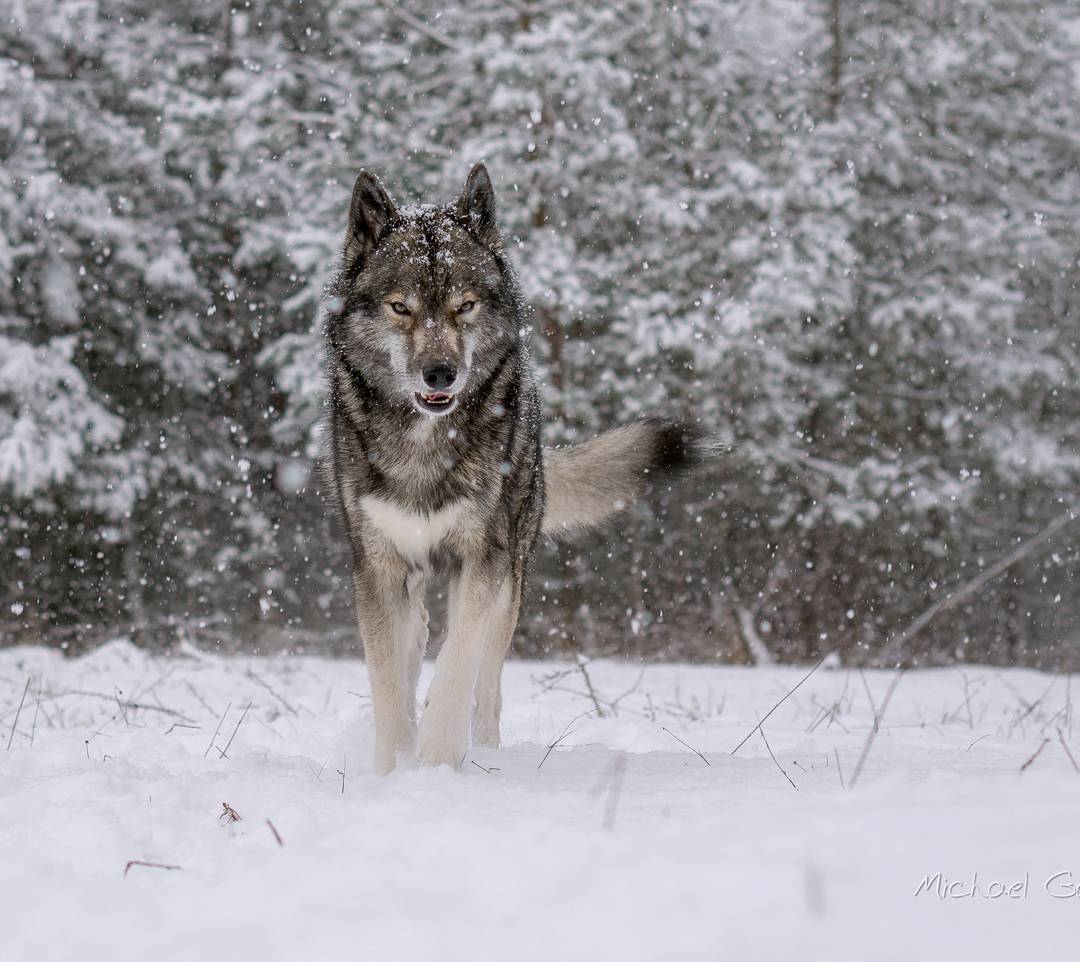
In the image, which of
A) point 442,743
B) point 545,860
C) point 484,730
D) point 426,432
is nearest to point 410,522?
point 426,432

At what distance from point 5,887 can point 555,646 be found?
10017mm

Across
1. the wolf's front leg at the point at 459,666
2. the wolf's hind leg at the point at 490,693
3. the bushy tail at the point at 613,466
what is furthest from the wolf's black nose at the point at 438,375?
the bushy tail at the point at 613,466

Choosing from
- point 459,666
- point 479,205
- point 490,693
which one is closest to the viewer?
point 459,666

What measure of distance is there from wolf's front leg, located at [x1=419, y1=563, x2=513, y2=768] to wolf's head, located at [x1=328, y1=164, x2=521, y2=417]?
0.61 meters

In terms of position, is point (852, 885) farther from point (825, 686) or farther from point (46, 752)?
point (825, 686)

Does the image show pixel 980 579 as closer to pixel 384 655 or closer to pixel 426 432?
pixel 426 432

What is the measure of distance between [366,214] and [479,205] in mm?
452

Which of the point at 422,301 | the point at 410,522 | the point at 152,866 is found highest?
the point at 422,301

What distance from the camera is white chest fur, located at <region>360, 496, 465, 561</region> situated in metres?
3.56

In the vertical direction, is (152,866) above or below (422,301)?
below

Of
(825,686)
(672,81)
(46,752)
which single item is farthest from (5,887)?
(672,81)

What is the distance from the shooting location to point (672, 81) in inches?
495

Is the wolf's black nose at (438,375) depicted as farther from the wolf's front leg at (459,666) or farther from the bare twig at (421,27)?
the bare twig at (421,27)

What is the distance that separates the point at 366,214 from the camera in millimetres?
3785
